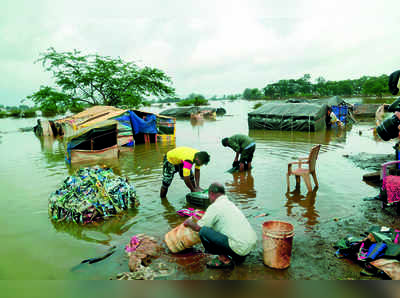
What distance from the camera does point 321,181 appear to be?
301 inches

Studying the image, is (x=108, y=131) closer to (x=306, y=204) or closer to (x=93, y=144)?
(x=93, y=144)

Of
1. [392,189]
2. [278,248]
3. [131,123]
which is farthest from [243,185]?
[131,123]

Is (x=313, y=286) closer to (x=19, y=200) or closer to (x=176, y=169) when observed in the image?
(x=176, y=169)

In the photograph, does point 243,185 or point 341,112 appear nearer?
point 243,185

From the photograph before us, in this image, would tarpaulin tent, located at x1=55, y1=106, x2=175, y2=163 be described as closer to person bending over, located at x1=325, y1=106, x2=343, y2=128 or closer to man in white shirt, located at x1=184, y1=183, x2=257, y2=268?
man in white shirt, located at x1=184, y1=183, x2=257, y2=268

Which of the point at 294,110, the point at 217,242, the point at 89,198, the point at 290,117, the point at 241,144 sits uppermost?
the point at 294,110

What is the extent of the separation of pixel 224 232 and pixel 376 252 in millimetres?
1858

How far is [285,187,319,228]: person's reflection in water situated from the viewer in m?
5.25

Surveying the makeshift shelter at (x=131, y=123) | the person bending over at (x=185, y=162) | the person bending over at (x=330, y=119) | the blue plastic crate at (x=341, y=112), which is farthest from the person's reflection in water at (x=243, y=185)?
the blue plastic crate at (x=341, y=112)

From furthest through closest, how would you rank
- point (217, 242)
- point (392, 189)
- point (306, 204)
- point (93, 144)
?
point (93, 144) < point (306, 204) < point (392, 189) < point (217, 242)

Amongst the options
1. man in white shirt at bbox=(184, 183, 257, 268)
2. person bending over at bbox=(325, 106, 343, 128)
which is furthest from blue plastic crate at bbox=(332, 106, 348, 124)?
man in white shirt at bbox=(184, 183, 257, 268)

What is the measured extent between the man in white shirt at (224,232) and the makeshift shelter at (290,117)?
18.5m

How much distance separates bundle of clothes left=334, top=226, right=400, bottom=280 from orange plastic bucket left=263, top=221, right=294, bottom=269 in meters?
0.84

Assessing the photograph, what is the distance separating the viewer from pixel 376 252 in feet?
11.3
